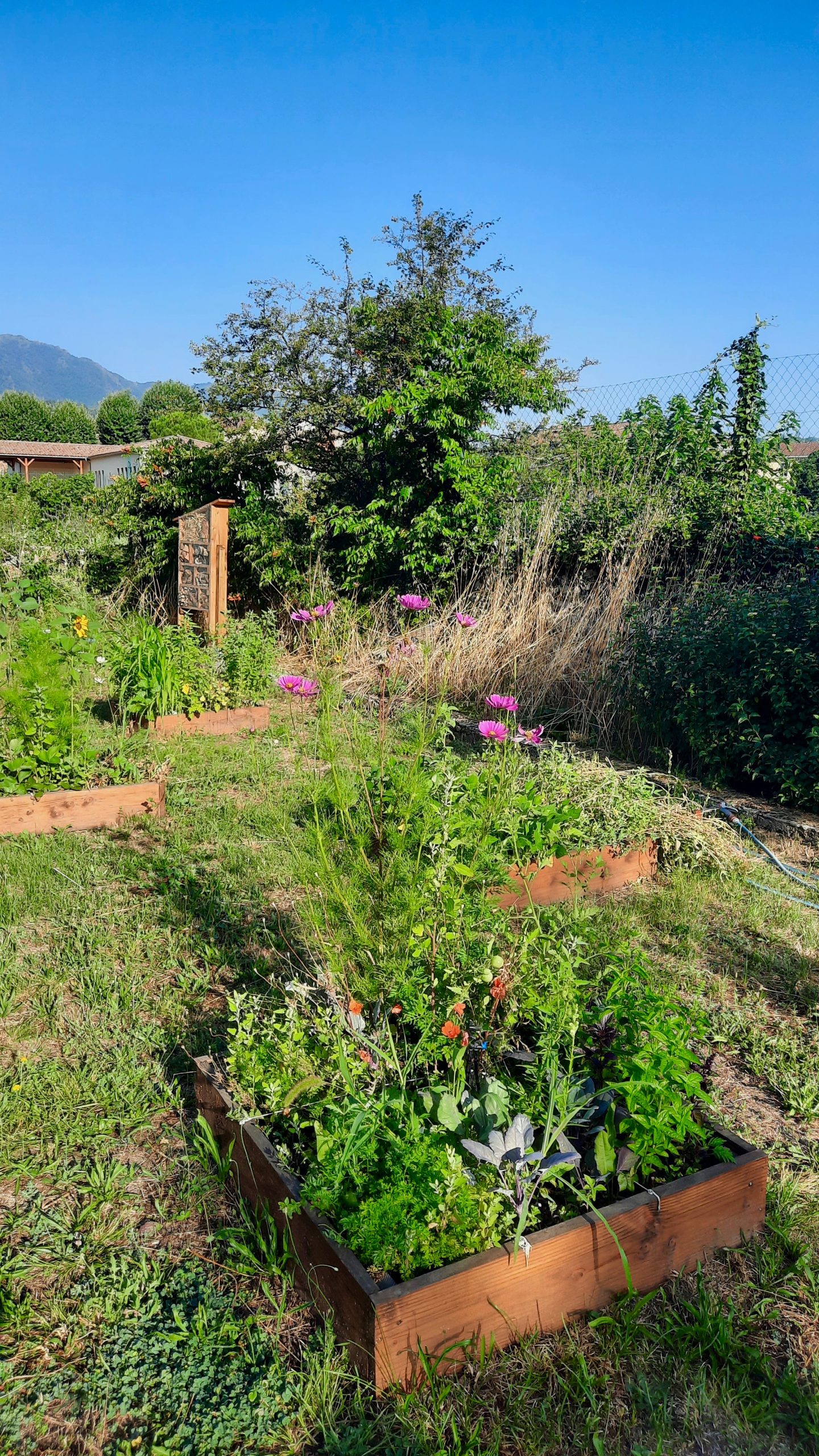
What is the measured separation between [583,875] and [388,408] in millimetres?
5376

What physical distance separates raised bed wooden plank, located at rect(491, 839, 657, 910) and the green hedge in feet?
3.56

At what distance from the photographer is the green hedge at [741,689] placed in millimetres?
4320

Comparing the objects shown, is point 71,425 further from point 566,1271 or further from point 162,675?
point 566,1271

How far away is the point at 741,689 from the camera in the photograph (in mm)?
4449

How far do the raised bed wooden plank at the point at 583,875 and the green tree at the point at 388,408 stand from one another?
450 centimetres

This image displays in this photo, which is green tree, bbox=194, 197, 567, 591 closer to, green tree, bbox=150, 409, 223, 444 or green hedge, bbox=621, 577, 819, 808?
green hedge, bbox=621, 577, 819, 808

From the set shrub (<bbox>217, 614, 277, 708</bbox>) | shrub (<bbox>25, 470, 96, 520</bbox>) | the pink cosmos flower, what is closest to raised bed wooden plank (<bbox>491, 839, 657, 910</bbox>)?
the pink cosmos flower

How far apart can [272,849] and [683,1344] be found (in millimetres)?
2460

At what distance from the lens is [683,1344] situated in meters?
1.57

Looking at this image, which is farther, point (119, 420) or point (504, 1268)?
point (119, 420)

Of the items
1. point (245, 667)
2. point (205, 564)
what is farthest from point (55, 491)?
point (245, 667)

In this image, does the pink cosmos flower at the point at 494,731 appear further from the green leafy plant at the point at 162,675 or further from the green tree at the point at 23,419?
the green tree at the point at 23,419

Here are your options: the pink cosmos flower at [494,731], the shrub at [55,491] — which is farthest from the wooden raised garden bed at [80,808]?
the shrub at [55,491]

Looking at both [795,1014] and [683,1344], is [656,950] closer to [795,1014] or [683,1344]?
[795,1014]
